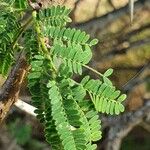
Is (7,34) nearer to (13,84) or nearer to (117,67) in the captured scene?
(13,84)

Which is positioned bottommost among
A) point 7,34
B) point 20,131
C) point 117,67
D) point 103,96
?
point 20,131

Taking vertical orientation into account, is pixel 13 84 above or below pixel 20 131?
above

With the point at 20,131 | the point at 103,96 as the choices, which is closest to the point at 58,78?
the point at 103,96

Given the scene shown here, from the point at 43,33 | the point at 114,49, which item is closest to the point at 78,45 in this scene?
the point at 43,33

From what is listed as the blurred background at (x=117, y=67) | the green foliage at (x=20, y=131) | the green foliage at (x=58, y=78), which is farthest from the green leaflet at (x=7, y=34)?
the green foliage at (x=20, y=131)

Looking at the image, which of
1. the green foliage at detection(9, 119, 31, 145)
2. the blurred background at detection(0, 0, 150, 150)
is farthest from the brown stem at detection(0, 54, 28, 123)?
the green foliage at detection(9, 119, 31, 145)

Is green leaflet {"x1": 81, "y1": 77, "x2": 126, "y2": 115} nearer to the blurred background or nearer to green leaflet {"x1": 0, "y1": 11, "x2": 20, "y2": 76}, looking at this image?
green leaflet {"x1": 0, "y1": 11, "x2": 20, "y2": 76}

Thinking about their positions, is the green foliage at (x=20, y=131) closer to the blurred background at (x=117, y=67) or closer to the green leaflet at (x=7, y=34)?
the blurred background at (x=117, y=67)
